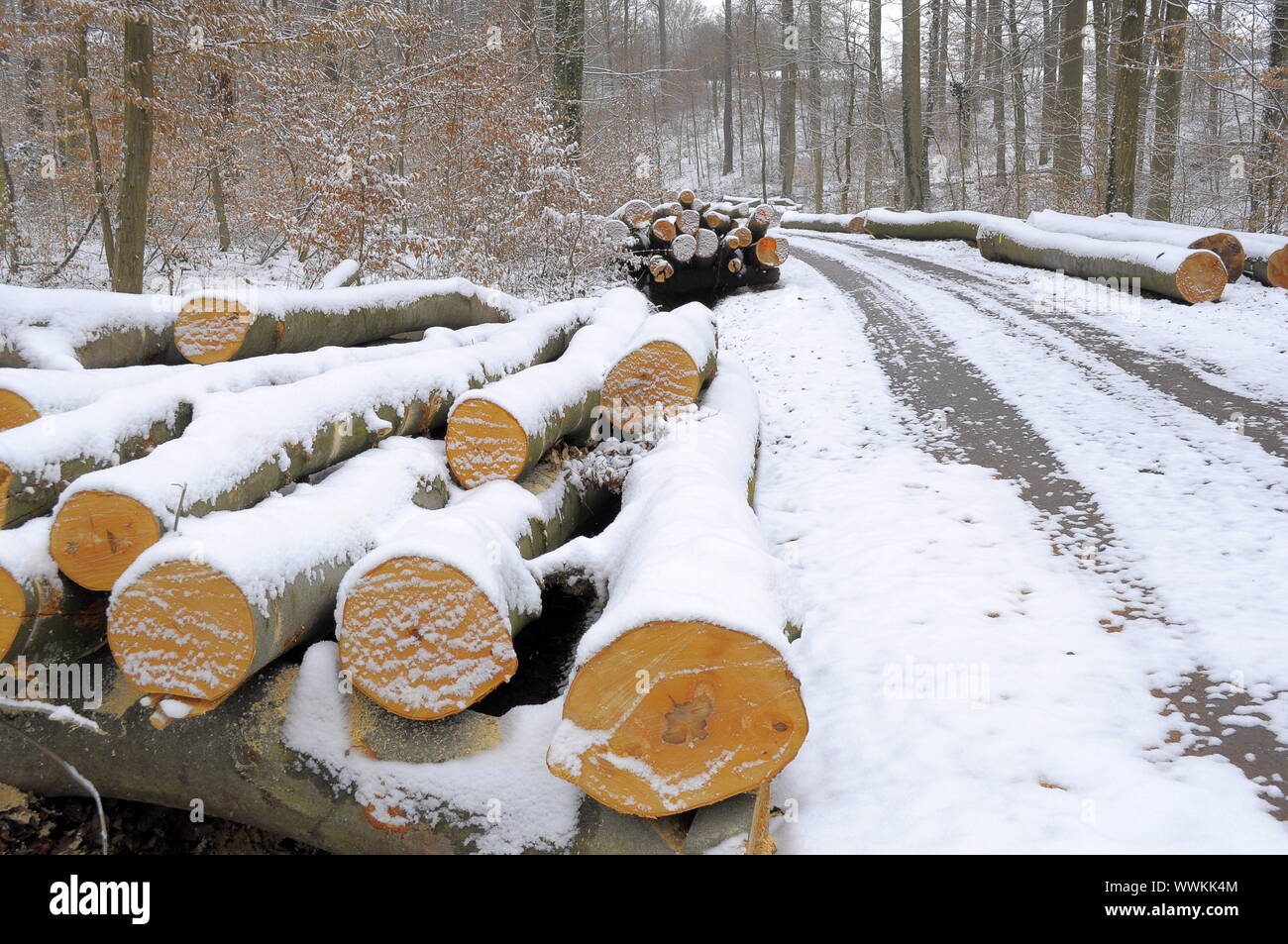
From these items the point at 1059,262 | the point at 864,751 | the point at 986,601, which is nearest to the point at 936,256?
the point at 1059,262

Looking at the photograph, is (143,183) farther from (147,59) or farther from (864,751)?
(864,751)

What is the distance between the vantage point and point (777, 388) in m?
7.46

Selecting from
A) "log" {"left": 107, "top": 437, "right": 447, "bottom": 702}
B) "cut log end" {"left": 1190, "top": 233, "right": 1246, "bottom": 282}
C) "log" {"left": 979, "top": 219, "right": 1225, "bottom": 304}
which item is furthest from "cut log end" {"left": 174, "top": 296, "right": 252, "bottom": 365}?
"cut log end" {"left": 1190, "top": 233, "right": 1246, "bottom": 282}

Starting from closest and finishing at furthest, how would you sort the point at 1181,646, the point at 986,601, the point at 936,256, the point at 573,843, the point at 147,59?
the point at 573,843 → the point at 1181,646 → the point at 986,601 → the point at 147,59 → the point at 936,256

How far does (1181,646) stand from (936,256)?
12.3 meters

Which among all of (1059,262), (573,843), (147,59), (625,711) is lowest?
(573,843)

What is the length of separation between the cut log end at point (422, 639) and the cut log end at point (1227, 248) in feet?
33.5

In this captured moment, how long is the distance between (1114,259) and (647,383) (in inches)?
306

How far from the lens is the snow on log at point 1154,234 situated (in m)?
9.19

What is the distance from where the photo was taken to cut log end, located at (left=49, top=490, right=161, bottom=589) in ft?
8.50

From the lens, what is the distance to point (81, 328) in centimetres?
421

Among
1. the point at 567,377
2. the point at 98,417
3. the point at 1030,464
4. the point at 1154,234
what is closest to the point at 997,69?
the point at 1154,234

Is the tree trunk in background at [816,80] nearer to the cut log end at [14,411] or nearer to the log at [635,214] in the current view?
the log at [635,214]

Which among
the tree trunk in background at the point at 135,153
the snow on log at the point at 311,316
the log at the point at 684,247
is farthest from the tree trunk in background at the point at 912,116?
the tree trunk in background at the point at 135,153
